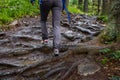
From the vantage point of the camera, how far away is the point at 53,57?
689cm

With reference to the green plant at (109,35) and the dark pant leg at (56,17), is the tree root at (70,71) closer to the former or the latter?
the dark pant leg at (56,17)

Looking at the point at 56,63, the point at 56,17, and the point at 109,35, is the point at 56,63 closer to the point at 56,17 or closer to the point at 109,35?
the point at 56,17

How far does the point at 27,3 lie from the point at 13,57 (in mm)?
8642

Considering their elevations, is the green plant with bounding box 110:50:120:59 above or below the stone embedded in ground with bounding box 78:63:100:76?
above

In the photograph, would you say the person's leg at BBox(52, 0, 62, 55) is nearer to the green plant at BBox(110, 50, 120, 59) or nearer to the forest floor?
the forest floor

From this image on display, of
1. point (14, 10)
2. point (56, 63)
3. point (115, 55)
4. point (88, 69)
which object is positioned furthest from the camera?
point (14, 10)

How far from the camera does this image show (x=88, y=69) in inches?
241

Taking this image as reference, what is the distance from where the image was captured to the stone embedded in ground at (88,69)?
6.01 meters

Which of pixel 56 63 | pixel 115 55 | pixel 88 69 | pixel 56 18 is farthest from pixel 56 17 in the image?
pixel 115 55

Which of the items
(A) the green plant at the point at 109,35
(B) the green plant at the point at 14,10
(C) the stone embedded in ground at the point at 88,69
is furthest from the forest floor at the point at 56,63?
(B) the green plant at the point at 14,10

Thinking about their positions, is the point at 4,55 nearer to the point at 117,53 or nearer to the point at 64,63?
the point at 64,63

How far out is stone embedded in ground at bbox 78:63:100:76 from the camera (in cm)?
601

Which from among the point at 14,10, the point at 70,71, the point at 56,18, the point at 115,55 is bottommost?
the point at 70,71

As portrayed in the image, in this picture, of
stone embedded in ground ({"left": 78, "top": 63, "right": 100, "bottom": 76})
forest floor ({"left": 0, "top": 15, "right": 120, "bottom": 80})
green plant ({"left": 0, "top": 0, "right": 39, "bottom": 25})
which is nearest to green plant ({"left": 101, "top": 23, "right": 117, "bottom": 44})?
forest floor ({"left": 0, "top": 15, "right": 120, "bottom": 80})
